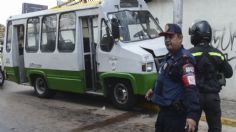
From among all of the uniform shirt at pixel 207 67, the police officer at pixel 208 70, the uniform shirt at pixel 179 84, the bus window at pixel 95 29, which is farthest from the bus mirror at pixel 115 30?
the uniform shirt at pixel 179 84

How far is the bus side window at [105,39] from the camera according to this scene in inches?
Result: 376

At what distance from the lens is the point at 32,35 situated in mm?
12109

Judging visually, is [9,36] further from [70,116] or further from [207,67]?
[207,67]

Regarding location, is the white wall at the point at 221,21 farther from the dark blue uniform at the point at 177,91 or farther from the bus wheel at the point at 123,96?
the dark blue uniform at the point at 177,91

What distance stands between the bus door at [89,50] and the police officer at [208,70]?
214 inches

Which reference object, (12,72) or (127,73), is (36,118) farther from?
(12,72)

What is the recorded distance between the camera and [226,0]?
32.8ft

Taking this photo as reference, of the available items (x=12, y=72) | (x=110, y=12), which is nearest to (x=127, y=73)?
(x=110, y=12)

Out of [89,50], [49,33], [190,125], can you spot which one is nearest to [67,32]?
[89,50]

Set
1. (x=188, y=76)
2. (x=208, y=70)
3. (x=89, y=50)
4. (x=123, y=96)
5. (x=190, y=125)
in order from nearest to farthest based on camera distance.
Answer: (x=190, y=125) < (x=188, y=76) < (x=208, y=70) < (x=123, y=96) < (x=89, y=50)

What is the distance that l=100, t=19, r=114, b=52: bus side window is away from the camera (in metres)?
9.54

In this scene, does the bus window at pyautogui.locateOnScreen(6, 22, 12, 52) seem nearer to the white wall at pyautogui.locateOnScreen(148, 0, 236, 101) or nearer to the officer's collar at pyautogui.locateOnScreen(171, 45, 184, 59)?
the white wall at pyautogui.locateOnScreen(148, 0, 236, 101)

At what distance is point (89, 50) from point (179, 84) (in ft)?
21.3

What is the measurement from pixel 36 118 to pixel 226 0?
515cm
